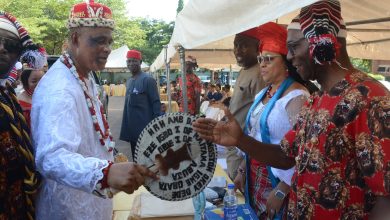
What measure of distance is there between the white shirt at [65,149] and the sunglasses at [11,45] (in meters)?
0.20

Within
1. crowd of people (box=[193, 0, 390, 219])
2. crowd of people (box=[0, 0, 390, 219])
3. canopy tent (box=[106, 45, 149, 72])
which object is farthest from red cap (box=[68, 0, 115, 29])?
canopy tent (box=[106, 45, 149, 72])

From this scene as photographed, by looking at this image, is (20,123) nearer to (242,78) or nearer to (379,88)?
(379,88)

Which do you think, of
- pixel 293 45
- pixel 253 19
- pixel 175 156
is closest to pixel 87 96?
pixel 175 156

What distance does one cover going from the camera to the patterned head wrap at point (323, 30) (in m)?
1.65

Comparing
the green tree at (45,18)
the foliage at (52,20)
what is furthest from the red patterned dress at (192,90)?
the foliage at (52,20)

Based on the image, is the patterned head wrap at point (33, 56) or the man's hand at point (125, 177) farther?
the patterned head wrap at point (33, 56)

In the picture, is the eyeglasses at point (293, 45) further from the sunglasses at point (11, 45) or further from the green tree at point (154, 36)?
the green tree at point (154, 36)

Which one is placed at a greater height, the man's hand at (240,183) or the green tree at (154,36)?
the green tree at (154,36)

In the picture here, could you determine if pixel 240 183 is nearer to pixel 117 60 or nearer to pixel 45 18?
pixel 45 18

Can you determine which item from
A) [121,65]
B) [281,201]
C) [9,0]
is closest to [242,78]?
[281,201]

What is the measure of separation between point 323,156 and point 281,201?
0.84 m

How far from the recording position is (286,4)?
4.80 feet

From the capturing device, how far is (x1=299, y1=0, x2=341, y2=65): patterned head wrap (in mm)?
1646

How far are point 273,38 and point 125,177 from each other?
172cm
